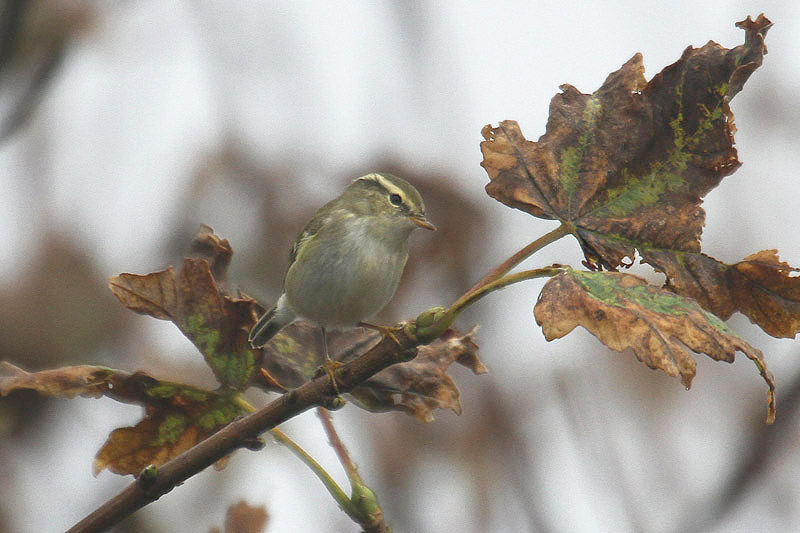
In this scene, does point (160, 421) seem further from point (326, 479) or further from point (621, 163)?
point (621, 163)

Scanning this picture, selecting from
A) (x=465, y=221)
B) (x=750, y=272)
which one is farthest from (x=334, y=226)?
(x=750, y=272)

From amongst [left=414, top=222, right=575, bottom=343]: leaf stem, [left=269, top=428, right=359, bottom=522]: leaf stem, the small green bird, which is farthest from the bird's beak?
[left=414, top=222, right=575, bottom=343]: leaf stem

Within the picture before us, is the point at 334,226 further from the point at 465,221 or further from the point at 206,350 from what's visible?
the point at 206,350

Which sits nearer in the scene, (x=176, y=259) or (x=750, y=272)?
(x=750, y=272)

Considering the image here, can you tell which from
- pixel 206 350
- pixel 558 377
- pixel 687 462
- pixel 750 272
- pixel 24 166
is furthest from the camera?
pixel 24 166

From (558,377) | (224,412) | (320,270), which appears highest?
(224,412)

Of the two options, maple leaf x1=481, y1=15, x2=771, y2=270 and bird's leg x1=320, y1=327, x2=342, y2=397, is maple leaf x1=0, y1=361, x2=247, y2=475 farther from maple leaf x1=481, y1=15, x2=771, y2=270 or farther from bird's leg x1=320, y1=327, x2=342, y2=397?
maple leaf x1=481, y1=15, x2=771, y2=270

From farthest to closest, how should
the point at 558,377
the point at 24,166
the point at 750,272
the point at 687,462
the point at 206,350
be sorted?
the point at 24,166, the point at 687,462, the point at 558,377, the point at 206,350, the point at 750,272

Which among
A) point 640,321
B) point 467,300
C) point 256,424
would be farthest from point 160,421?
point 640,321
